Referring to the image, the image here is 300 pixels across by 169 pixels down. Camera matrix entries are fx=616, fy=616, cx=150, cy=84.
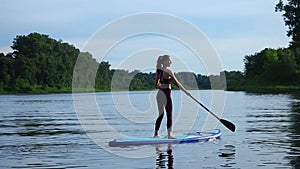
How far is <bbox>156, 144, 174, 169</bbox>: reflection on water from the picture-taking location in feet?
43.4

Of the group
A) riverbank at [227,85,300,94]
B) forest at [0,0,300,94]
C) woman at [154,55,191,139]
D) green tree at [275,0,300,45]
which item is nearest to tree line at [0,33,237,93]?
forest at [0,0,300,94]

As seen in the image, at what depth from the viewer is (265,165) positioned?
13047mm

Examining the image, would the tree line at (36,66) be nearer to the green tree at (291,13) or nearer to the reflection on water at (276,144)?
the green tree at (291,13)

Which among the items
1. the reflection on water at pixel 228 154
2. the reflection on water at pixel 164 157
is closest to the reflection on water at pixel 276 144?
the reflection on water at pixel 228 154

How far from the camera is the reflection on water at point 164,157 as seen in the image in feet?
43.4

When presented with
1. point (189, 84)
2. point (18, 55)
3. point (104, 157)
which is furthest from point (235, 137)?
point (18, 55)

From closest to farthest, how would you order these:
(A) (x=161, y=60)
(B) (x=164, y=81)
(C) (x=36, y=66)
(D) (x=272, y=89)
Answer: (A) (x=161, y=60)
(B) (x=164, y=81)
(D) (x=272, y=89)
(C) (x=36, y=66)

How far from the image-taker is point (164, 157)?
1447 cm

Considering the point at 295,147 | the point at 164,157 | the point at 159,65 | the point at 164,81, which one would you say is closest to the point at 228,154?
the point at 164,157

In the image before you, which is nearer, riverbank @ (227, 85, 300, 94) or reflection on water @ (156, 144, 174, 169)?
reflection on water @ (156, 144, 174, 169)

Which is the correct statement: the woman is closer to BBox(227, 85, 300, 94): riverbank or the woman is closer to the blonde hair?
the blonde hair

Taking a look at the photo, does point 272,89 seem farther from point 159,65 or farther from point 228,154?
point 228,154

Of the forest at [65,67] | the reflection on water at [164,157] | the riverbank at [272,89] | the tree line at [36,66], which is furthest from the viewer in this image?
the tree line at [36,66]

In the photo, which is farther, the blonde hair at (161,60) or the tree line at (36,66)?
the tree line at (36,66)
